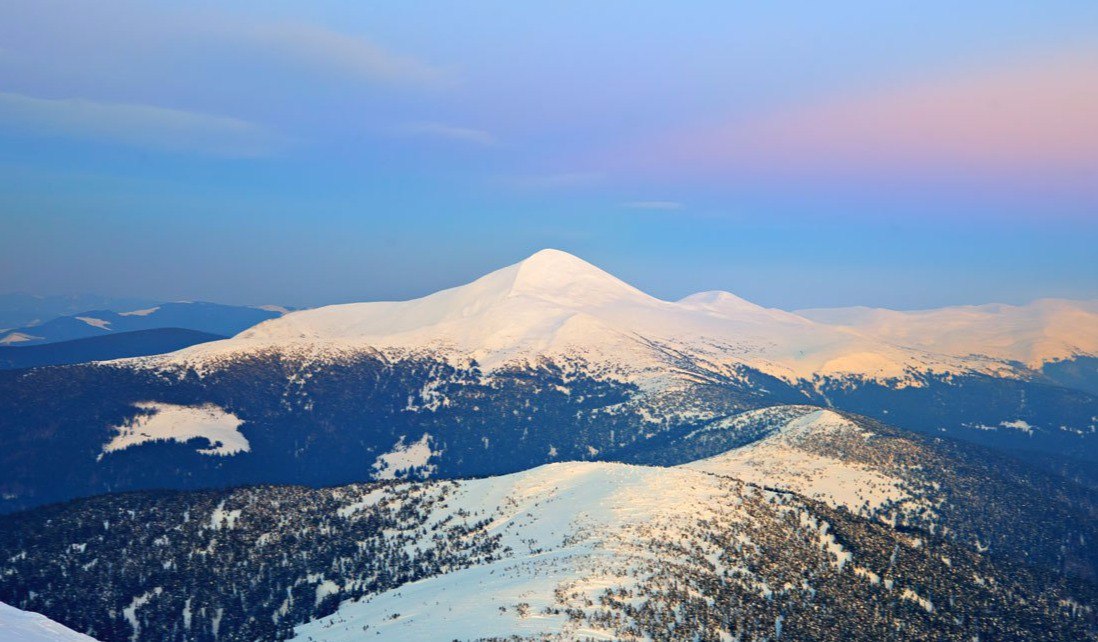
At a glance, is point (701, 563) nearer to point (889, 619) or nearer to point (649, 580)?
point (649, 580)

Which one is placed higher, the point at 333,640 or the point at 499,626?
the point at 499,626

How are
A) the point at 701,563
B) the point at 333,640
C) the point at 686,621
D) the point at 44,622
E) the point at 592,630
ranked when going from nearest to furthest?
the point at 44,622 < the point at 592,630 < the point at 686,621 < the point at 333,640 < the point at 701,563

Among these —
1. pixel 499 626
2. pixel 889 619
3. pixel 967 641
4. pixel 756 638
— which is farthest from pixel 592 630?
pixel 967 641

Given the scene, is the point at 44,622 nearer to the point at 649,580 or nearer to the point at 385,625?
the point at 385,625

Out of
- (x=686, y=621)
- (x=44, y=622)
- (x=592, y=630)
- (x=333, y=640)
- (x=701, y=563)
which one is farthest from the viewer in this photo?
(x=701, y=563)

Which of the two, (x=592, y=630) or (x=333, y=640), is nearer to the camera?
(x=592, y=630)

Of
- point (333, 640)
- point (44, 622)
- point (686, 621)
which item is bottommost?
point (333, 640)
